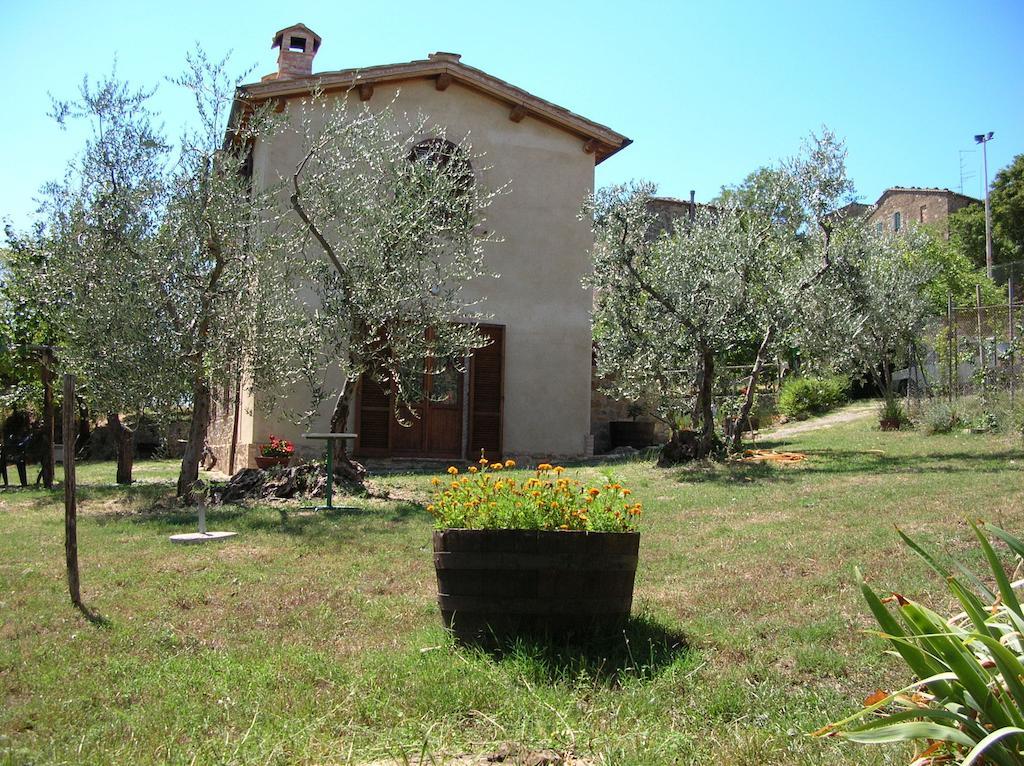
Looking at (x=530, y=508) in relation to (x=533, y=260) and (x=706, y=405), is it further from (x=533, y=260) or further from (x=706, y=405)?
(x=533, y=260)

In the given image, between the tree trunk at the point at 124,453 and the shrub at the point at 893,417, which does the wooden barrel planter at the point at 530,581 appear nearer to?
the tree trunk at the point at 124,453

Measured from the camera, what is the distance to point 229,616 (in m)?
5.52

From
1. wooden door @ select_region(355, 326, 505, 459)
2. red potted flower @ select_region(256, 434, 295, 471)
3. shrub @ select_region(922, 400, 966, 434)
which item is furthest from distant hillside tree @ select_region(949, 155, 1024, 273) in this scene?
red potted flower @ select_region(256, 434, 295, 471)

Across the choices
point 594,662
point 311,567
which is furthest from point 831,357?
point 594,662

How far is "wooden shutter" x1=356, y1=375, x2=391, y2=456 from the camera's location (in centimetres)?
1575

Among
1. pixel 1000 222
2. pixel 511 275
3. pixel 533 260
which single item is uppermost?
pixel 1000 222

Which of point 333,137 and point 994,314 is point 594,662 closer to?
point 333,137

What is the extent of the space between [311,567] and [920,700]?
503 centimetres

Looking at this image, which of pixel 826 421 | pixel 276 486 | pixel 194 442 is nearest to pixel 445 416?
pixel 276 486

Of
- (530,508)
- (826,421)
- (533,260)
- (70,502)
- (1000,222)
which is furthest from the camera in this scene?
(1000,222)

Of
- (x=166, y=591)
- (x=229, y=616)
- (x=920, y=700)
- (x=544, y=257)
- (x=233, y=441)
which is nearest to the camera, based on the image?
(x=920, y=700)

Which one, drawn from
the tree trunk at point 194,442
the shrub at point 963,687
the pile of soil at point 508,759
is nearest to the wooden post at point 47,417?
the tree trunk at point 194,442

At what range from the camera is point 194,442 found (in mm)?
10922

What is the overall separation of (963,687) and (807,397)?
22.6 m
